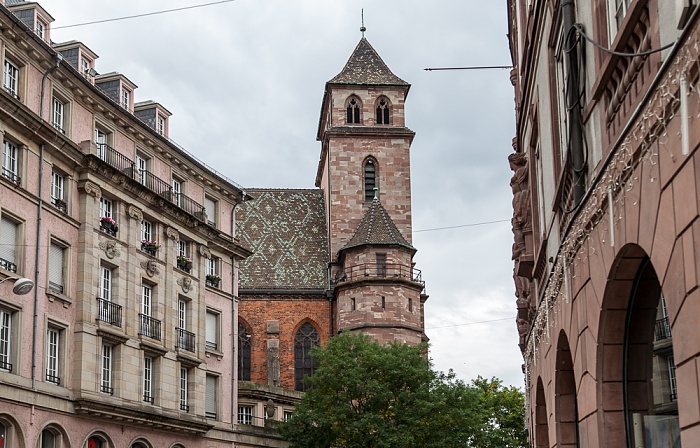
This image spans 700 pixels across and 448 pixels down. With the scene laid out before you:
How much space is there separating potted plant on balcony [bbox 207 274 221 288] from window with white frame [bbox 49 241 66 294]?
11.9 meters

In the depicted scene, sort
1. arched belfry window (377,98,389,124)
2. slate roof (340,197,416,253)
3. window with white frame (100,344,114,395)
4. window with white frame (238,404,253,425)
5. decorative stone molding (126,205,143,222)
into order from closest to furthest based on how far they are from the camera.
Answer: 1. window with white frame (100,344,114,395)
2. decorative stone molding (126,205,143,222)
3. window with white frame (238,404,253,425)
4. slate roof (340,197,416,253)
5. arched belfry window (377,98,389,124)

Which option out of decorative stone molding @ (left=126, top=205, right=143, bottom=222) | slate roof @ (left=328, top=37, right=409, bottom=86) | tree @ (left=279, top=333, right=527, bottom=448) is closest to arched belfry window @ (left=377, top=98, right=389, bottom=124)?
slate roof @ (left=328, top=37, right=409, bottom=86)

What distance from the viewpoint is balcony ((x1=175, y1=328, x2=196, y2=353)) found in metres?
43.5

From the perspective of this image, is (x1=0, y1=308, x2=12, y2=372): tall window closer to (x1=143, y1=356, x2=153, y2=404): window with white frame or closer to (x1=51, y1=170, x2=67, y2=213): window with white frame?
(x1=51, y1=170, x2=67, y2=213): window with white frame

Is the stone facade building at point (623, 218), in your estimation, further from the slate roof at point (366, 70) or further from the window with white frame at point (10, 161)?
the slate roof at point (366, 70)

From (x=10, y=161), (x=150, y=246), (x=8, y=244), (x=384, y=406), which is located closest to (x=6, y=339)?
(x=8, y=244)

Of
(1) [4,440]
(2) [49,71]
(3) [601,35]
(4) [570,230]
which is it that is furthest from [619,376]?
(2) [49,71]

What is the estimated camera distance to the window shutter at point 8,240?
1278 inches

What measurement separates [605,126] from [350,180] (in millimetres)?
61533

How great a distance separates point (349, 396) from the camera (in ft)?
161

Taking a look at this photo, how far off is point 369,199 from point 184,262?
29.2 metres

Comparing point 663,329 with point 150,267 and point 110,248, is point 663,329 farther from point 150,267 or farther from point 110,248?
point 150,267

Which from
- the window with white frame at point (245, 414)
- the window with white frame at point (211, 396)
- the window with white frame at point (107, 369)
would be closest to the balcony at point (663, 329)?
the window with white frame at point (107, 369)

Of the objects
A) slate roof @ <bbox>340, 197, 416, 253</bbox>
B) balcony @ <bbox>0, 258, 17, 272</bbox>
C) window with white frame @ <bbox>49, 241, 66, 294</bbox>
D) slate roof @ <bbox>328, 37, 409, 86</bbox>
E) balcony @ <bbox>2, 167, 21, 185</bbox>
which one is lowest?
balcony @ <bbox>0, 258, 17, 272</bbox>
